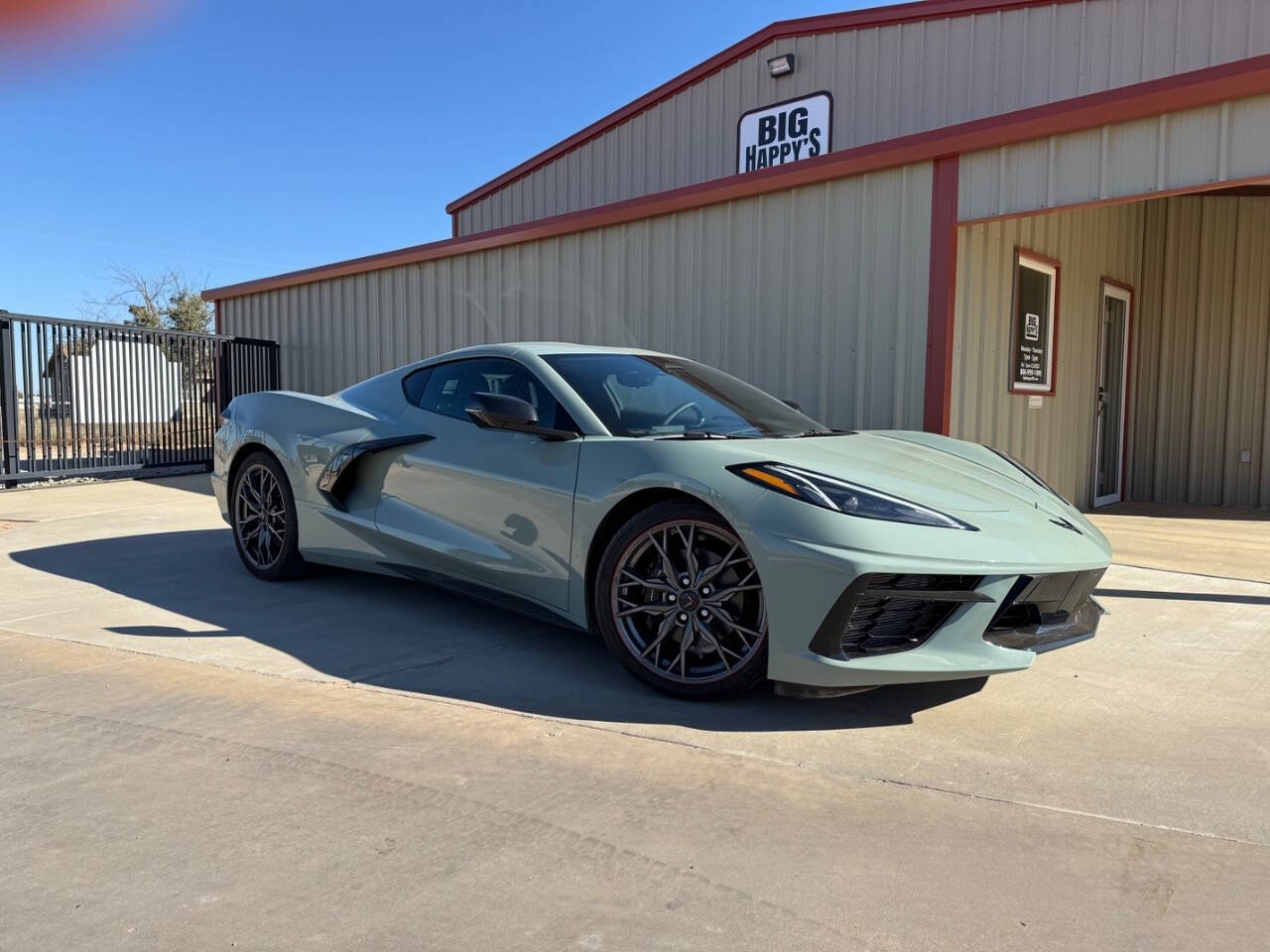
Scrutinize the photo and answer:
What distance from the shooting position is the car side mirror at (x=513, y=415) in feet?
12.2

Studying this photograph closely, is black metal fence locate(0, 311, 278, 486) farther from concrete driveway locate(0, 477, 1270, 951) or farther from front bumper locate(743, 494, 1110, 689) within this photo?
front bumper locate(743, 494, 1110, 689)

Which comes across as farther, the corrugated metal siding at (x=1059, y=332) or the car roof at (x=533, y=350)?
the corrugated metal siding at (x=1059, y=332)

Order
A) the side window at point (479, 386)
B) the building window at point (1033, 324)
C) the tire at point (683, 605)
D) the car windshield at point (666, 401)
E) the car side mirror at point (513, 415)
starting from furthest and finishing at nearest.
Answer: the building window at point (1033, 324) < the side window at point (479, 386) < the car windshield at point (666, 401) < the car side mirror at point (513, 415) < the tire at point (683, 605)

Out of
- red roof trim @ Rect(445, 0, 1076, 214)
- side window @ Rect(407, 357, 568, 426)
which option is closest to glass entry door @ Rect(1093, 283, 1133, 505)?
red roof trim @ Rect(445, 0, 1076, 214)

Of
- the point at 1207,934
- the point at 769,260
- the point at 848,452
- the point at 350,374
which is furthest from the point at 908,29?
the point at 1207,934

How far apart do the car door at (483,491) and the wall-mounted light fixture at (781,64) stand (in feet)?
30.4

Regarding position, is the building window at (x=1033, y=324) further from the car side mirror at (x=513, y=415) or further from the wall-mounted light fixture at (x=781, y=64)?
the wall-mounted light fixture at (x=781, y=64)

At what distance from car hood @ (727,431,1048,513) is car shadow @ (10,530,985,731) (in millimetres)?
748

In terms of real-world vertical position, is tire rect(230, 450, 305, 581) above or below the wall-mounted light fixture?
below

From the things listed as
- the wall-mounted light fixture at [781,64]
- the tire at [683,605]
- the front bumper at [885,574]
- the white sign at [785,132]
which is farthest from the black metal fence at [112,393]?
the front bumper at [885,574]

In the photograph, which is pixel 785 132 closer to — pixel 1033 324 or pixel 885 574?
pixel 1033 324

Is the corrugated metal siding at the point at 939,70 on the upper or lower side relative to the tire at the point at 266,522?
upper

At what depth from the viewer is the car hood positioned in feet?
10.7

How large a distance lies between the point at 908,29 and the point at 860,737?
1031 cm
